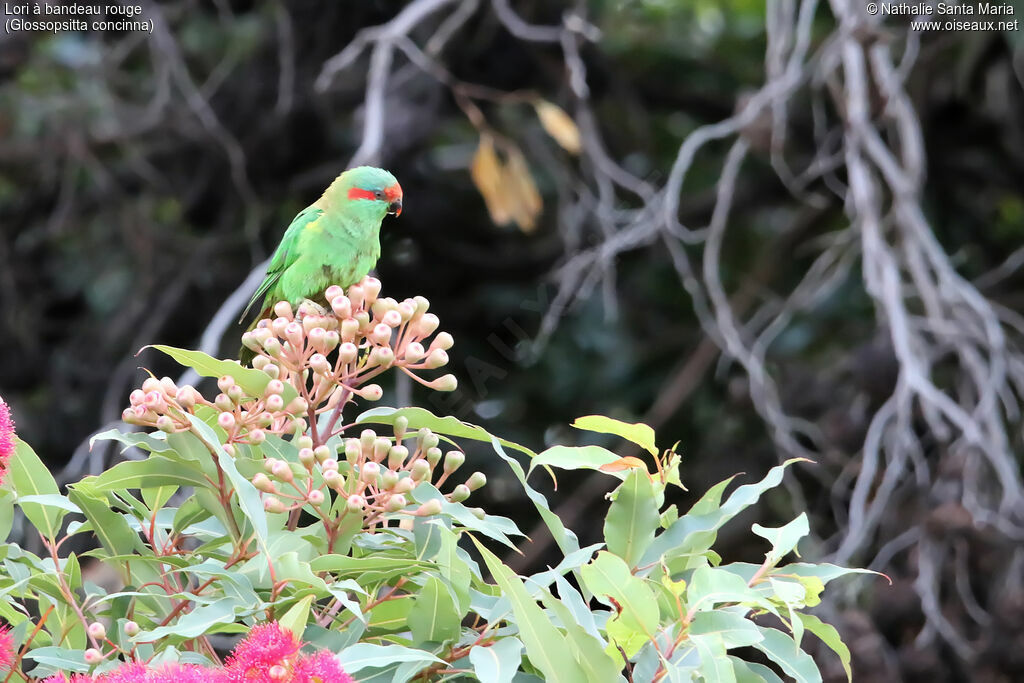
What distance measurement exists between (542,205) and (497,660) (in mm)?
4445

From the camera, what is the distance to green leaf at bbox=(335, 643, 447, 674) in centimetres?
106

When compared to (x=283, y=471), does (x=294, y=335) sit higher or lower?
higher

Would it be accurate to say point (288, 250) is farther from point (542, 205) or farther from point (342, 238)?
point (542, 205)

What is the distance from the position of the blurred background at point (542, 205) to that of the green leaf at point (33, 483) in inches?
102

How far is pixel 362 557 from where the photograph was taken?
1.24 m

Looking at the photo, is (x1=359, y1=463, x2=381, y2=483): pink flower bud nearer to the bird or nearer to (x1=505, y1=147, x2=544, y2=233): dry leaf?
the bird

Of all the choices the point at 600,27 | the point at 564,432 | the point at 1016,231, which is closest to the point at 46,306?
the point at 564,432

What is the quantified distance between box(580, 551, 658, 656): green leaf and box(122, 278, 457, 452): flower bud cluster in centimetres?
34

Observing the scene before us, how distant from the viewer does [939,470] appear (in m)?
3.62

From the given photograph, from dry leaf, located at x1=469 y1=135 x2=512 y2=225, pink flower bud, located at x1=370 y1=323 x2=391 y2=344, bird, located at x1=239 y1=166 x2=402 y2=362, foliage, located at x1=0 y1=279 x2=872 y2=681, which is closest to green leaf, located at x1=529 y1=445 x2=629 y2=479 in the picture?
foliage, located at x1=0 y1=279 x2=872 y2=681

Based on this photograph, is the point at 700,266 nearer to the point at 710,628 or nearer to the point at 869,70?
the point at 869,70
